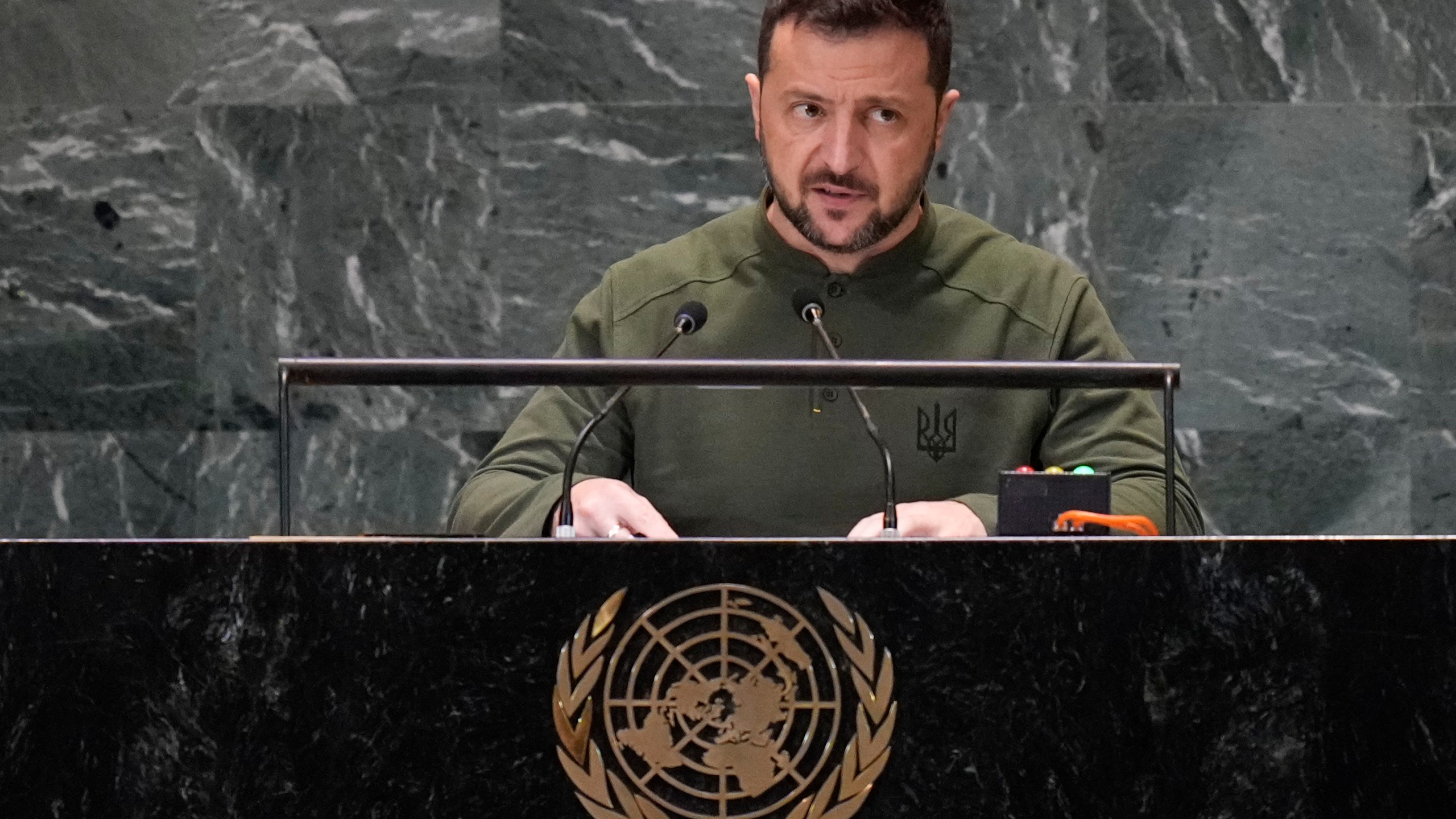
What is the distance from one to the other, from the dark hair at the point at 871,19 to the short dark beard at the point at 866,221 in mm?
158

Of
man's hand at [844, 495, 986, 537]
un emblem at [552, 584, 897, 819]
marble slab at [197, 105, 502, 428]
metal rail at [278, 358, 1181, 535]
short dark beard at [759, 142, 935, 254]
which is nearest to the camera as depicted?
un emblem at [552, 584, 897, 819]

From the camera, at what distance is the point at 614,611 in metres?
1.70

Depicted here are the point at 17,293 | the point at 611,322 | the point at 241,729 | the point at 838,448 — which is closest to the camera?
the point at 241,729

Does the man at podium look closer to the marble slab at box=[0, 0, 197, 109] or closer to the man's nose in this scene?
the man's nose

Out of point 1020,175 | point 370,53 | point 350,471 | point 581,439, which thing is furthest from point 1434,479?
point 581,439

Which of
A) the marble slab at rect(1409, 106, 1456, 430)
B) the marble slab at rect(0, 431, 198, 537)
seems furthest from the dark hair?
the marble slab at rect(0, 431, 198, 537)

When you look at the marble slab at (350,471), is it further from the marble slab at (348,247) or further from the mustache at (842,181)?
the mustache at (842,181)

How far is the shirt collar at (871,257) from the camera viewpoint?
3.04 m

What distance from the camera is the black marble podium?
1.69m

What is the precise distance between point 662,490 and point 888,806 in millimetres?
1288

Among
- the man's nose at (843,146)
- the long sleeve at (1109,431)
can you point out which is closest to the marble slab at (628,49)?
the man's nose at (843,146)

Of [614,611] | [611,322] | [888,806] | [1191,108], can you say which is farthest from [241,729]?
[1191,108]

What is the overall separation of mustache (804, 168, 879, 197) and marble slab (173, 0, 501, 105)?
145 centimetres

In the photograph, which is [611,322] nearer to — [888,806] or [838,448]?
[838,448]
